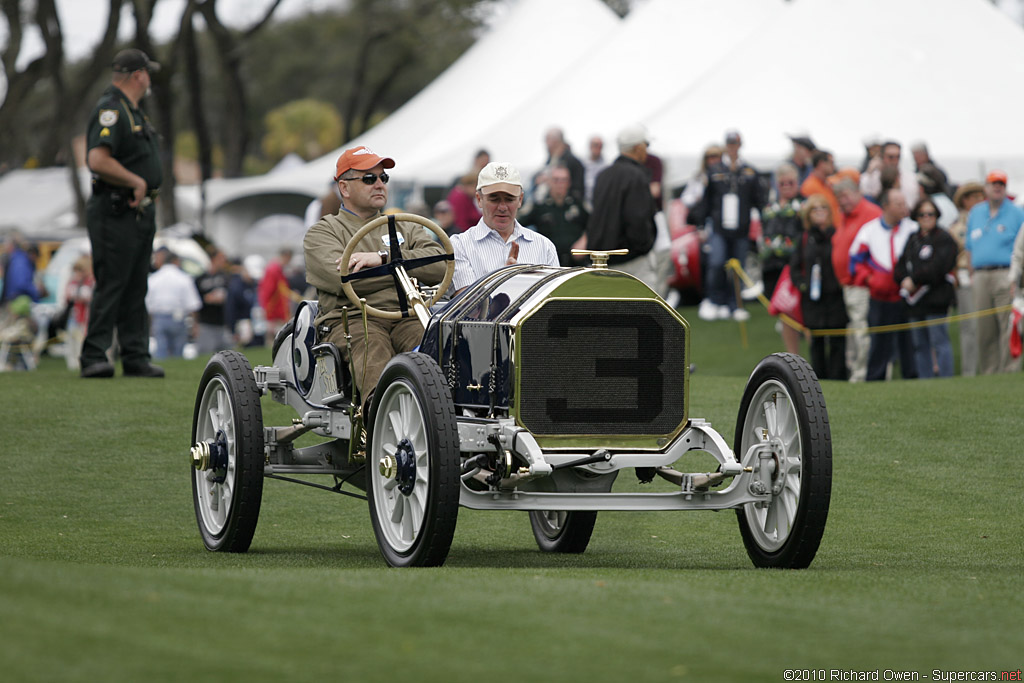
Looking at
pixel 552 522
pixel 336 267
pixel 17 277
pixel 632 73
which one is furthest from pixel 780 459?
pixel 632 73

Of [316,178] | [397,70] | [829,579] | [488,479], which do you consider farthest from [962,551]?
[397,70]

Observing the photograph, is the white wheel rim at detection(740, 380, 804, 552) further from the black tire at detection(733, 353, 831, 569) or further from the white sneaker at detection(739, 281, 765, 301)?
the white sneaker at detection(739, 281, 765, 301)

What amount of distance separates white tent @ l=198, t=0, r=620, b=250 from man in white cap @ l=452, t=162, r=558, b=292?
21.6 metres

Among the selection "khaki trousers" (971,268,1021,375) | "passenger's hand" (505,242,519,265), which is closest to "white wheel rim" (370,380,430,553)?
"passenger's hand" (505,242,519,265)

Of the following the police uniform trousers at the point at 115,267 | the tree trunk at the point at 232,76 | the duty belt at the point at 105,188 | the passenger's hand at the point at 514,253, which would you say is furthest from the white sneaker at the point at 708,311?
the tree trunk at the point at 232,76

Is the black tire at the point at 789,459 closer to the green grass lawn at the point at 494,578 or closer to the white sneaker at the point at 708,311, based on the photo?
the green grass lawn at the point at 494,578

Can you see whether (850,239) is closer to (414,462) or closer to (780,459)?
(780,459)

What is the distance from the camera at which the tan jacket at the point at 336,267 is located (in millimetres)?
7586

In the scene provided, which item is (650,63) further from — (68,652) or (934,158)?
(68,652)

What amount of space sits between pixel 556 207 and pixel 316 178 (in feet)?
68.0

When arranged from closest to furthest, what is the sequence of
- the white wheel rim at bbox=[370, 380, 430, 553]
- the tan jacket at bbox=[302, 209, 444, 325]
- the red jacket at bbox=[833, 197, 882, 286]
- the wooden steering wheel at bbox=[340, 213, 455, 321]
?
the white wheel rim at bbox=[370, 380, 430, 553]
the wooden steering wheel at bbox=[340, 213, 455, 321]
the tan jacket at bbox=[302, 209, 444, 325]
the red jacket at bbox=[833, 197, 882, 286]

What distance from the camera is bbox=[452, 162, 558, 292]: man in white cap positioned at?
25.3 ft

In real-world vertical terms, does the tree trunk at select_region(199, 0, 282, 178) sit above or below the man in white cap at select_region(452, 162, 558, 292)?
above

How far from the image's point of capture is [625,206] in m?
13.8
